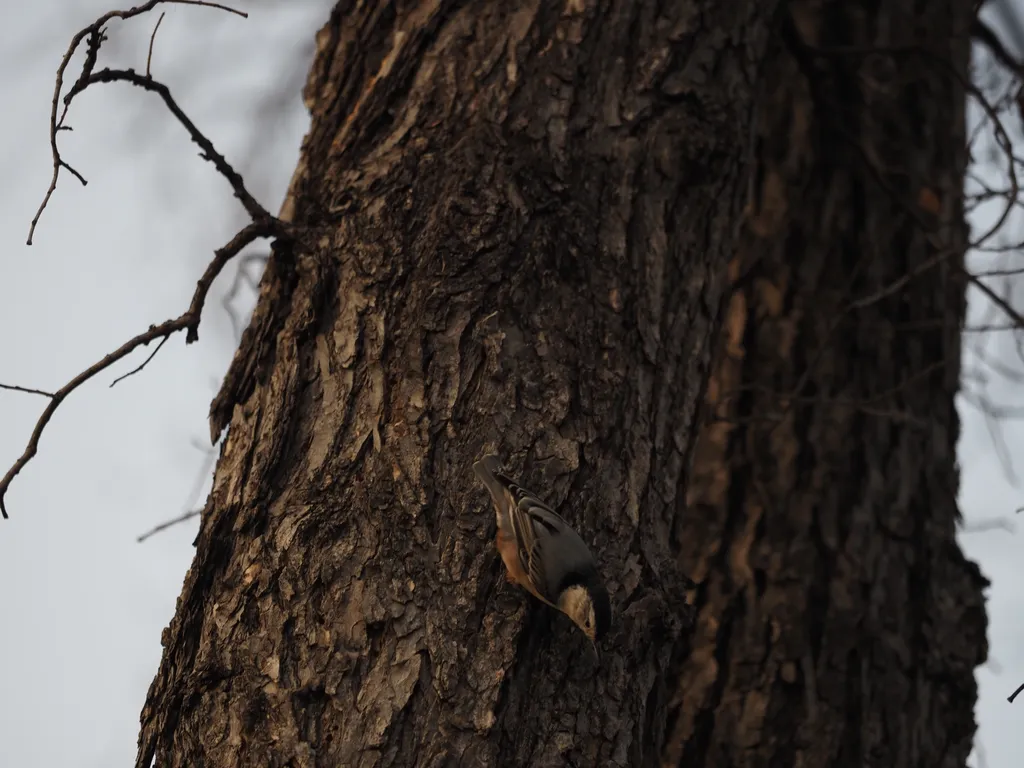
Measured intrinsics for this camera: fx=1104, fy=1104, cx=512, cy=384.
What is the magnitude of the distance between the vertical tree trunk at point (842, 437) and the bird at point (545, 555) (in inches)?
44.7

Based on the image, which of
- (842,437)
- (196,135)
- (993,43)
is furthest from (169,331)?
(993,43)

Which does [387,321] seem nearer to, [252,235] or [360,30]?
[252,235]

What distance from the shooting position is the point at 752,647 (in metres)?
3.04

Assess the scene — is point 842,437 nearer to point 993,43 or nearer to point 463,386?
point 993,43

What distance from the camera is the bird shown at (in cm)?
166

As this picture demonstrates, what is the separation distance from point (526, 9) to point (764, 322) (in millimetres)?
1505

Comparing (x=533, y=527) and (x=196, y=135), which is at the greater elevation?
(x=196, y=135)

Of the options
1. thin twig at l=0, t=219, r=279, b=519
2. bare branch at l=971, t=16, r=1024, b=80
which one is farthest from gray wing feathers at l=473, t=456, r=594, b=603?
bare branch at l=971, t=16, r=1024, b=80

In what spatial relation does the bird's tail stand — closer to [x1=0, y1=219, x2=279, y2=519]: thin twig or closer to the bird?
the bird

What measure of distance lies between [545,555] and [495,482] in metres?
0.17

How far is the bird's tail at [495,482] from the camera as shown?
1720 millimetres

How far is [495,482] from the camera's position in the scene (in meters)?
1.75

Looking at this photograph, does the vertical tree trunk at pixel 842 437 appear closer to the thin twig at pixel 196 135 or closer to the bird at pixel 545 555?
the bird at pixel 545 555

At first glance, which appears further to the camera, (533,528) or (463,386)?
(463,386)
